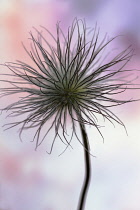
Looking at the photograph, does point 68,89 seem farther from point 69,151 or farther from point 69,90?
point 69,151

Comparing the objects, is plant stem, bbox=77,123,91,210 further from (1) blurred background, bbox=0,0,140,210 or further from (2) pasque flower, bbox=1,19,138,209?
(1) blurred background, bbox=0,0,140,210

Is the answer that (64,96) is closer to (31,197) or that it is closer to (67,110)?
(67,110)

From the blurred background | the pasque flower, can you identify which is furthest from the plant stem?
the blurred background

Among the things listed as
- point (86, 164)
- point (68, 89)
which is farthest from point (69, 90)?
point (86, 164)

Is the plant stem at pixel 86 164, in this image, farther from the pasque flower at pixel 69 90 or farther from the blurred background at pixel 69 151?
the blurred background at pixel 69 151

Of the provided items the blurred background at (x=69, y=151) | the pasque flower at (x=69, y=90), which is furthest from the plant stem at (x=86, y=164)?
the blurred background at (x=69, y=151)

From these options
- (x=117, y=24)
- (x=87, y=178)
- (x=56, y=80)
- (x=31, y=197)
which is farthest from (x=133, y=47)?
(x=31, y=197)

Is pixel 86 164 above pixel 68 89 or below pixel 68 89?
below

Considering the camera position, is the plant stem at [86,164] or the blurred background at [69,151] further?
the blurred background at [69,151]

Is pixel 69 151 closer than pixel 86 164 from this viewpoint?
No
